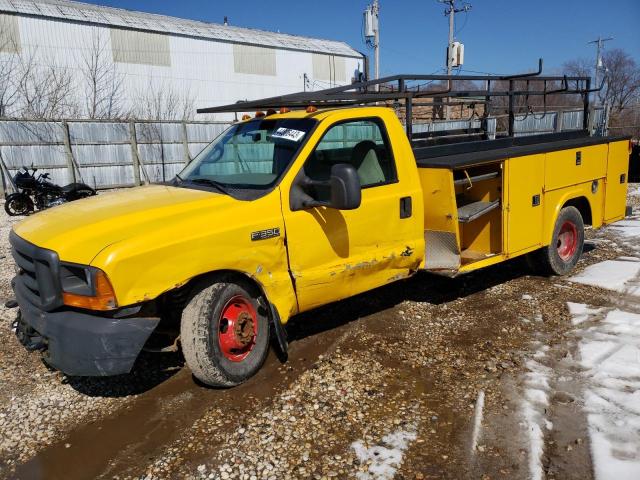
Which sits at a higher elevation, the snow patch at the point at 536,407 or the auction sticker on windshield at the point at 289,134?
the auction sticker on windshield at the point at 289,134

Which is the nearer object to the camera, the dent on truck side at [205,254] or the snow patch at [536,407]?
the snow patch at [536,407]

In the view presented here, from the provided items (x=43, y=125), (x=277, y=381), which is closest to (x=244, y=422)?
(x=277, y=381)

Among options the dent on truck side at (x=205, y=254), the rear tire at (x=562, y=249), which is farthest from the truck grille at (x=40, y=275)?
the rear tire at (x=562, y=249)

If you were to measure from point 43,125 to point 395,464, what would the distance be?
16.3 m

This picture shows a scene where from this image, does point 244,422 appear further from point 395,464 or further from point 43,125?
point 43,125

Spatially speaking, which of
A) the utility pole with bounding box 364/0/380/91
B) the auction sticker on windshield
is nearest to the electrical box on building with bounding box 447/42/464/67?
the utility pole with bounding box 364/0/380/91

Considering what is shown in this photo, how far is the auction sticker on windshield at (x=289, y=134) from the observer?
413 centimetres

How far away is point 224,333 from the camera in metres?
3.77

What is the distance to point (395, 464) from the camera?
295 centimetres

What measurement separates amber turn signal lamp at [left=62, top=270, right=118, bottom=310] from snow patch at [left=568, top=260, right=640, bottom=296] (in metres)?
5.25

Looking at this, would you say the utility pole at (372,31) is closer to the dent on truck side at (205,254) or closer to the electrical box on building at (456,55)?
the electrical box on building at (456,55)

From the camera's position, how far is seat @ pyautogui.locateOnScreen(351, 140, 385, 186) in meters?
4.46

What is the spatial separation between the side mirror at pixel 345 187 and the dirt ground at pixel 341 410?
4.45 feet

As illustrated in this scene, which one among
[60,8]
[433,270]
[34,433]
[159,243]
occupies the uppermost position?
[60,8]
